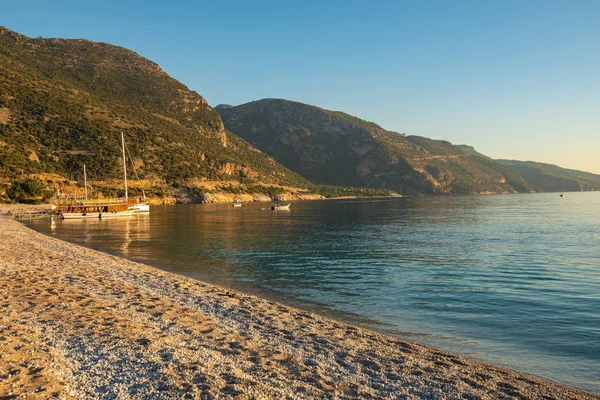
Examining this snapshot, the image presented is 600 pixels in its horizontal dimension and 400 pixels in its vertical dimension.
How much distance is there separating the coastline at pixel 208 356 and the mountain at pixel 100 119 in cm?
9447

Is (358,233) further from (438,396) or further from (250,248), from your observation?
(438,396)

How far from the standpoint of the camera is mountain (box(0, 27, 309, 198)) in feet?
348

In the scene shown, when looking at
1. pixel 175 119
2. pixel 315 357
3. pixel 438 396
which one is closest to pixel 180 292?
pixel 315 357

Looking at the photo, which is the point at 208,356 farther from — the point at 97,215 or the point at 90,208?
the point at 90,208

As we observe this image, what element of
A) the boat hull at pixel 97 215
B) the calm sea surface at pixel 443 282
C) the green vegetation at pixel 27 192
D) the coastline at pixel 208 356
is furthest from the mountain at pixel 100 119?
the coastline at pixel 208 356

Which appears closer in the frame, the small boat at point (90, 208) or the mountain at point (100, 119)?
the small boat at point (90, 208)

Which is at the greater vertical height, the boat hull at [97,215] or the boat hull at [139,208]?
the boat hull at [139,208]

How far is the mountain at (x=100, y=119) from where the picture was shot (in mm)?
106125

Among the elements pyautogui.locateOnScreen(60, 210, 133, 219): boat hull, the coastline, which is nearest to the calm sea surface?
the coastline

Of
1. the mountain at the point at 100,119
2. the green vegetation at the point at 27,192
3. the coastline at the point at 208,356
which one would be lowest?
the coastline at the point at 208,356

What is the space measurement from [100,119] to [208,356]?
131 meters

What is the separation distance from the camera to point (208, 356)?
848 centimetres

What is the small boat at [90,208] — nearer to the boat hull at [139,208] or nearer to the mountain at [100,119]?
the boat hull at [139,208]

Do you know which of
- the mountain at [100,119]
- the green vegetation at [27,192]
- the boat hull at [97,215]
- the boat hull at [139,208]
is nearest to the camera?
the boat hull at [97,215]
